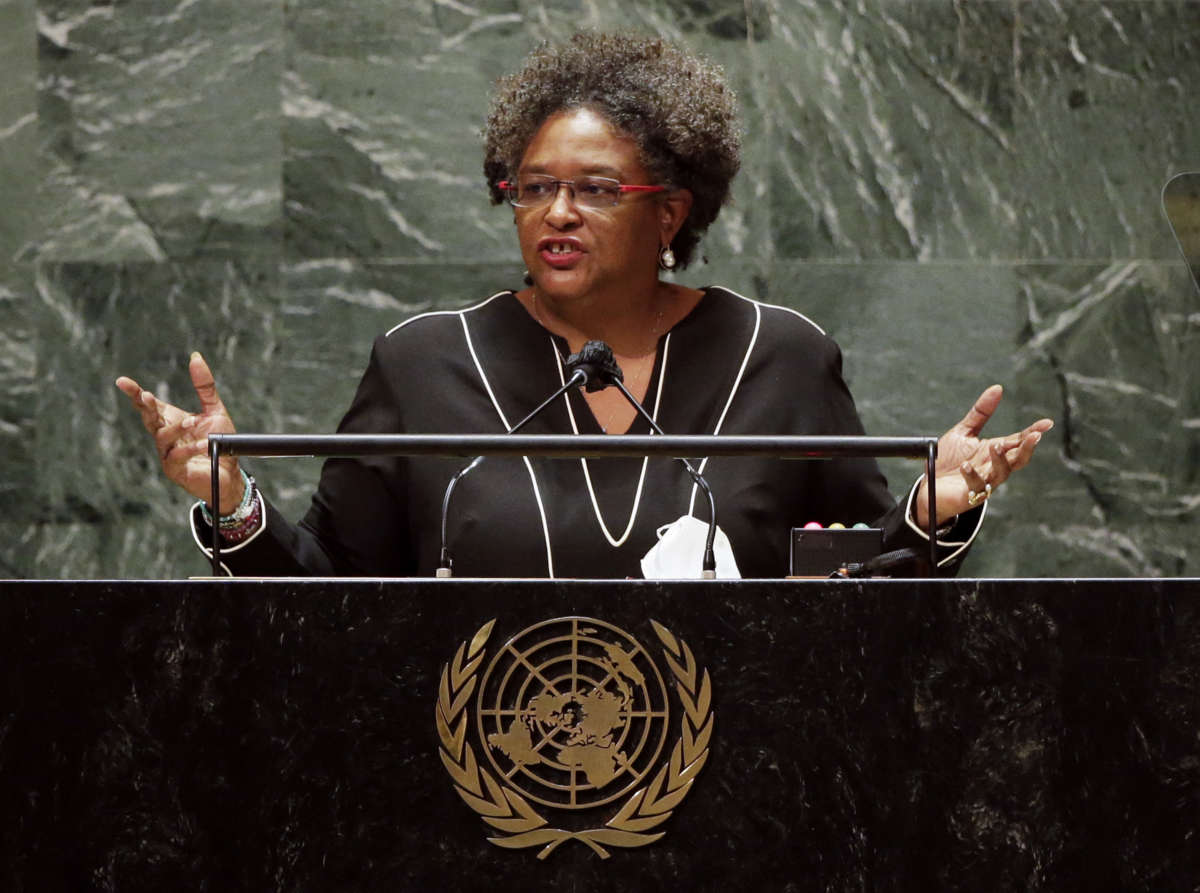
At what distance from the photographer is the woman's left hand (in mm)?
2260

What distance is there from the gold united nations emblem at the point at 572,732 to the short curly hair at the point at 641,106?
4.76ft

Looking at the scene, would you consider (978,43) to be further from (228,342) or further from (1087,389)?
(228,342)

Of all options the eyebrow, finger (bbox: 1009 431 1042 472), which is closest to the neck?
the eyebrow

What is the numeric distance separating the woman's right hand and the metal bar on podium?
410 millimetres

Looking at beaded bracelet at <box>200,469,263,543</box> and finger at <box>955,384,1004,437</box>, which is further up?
finger at <box>955,384,1004,437</box>

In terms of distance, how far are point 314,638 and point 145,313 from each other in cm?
283

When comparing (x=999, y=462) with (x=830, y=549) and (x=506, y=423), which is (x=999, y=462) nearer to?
(x=830, y=549)

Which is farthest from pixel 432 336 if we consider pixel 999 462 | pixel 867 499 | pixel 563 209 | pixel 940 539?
pixel 999 462

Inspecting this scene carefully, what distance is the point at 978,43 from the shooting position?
4.38 meters

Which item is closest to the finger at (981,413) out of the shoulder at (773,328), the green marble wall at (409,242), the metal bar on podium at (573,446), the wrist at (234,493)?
the metal bar on podium at (573,446)

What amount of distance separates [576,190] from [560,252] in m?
0.12

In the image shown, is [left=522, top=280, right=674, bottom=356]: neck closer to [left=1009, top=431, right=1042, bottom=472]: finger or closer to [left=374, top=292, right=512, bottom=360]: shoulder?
[left=374, top=292, right=512, bottom=360]: shoulder

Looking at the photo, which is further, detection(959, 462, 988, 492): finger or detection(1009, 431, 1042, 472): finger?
detection(959, 462, 988, 492): finger

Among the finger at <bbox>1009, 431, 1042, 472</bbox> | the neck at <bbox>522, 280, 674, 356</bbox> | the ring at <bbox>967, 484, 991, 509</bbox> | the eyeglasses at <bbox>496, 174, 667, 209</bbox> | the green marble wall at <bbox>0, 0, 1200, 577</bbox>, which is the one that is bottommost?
the green marble wall at <bbox>0, 0, 1200, 577</bbox>
